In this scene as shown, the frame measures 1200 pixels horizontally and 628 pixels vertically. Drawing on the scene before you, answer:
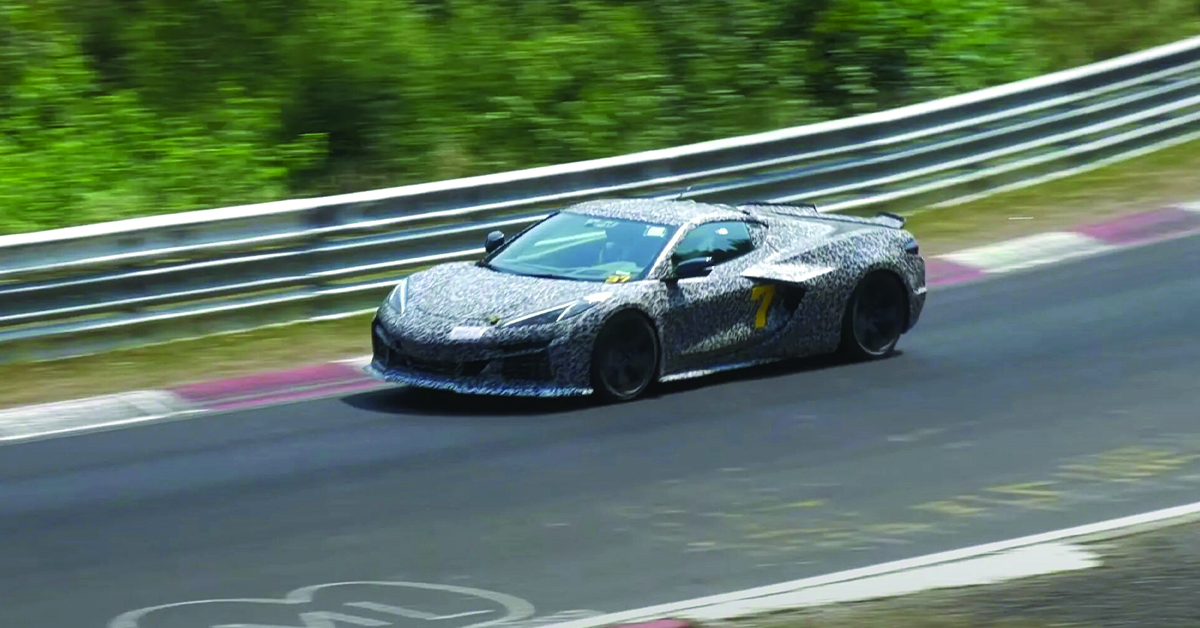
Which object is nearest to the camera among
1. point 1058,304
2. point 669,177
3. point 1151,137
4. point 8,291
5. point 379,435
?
point 379,435

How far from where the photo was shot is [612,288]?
10883 millimetres

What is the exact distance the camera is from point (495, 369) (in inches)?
416

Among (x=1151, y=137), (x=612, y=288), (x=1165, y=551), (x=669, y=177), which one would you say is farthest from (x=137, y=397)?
(x=1151, y=137)

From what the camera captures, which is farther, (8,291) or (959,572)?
(8,291)

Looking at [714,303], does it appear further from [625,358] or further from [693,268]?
[625,358]

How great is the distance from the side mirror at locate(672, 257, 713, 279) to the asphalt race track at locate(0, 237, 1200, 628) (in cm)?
76

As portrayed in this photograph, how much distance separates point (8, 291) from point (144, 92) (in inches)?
225

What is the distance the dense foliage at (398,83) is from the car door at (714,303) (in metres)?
6.13

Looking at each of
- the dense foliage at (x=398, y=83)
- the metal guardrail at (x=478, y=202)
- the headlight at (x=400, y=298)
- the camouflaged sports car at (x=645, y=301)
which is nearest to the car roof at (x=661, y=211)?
the camouflaged sports car at (x=645, y=301)

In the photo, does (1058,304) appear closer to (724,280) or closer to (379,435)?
(724,280)

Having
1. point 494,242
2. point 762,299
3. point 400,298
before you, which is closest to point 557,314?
point 400,298

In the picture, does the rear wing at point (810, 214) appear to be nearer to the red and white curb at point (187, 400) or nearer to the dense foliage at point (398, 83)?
the red and white curb at point (187, 400)

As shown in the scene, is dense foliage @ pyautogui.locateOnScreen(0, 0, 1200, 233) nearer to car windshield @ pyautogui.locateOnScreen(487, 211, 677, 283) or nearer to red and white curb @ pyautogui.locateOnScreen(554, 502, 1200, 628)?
car windshield @ pyautogui.locateOnScreen(487, 211, 677, 283)

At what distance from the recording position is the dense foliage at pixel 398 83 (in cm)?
1652
